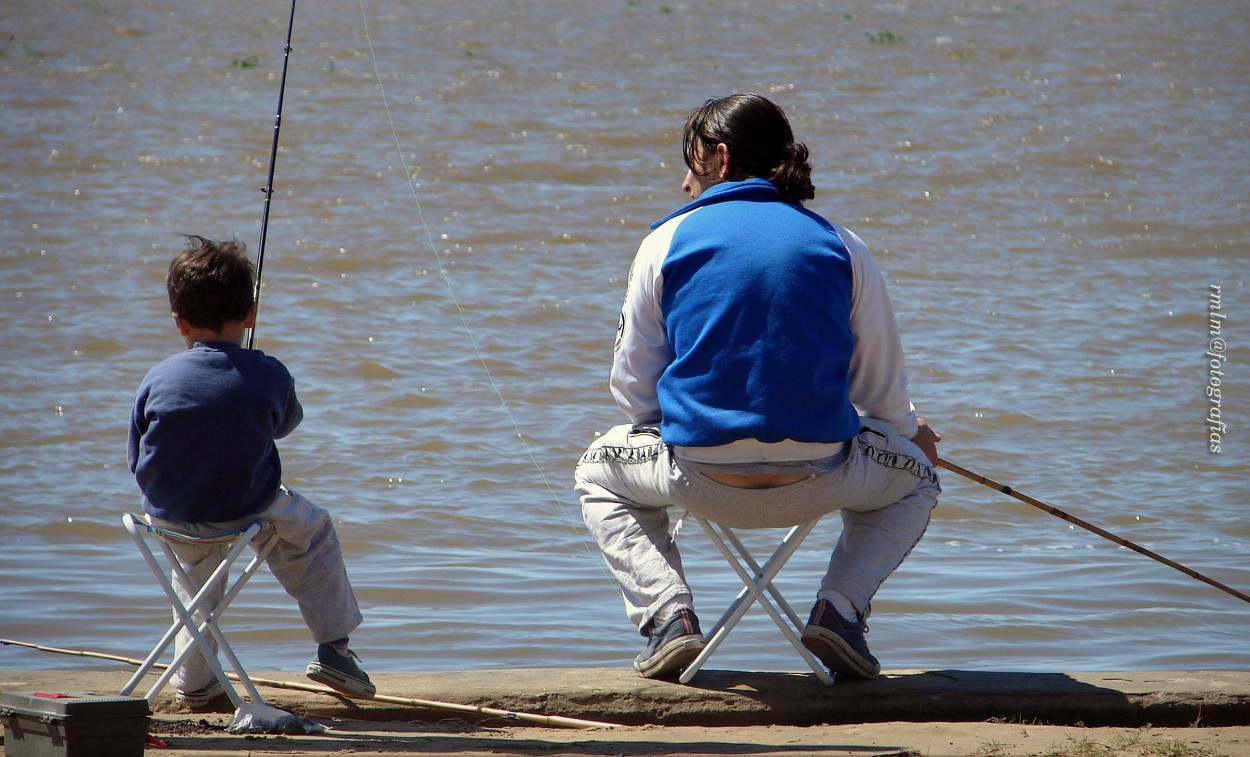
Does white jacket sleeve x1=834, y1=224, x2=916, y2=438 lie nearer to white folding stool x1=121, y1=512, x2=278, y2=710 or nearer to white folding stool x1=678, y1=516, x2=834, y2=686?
white folding stool x1=678, y1=516, x2=834, y2=686

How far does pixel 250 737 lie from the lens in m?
2.78

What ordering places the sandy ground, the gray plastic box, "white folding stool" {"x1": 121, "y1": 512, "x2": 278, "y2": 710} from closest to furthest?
1. the gray plastic box
2. the sandy ground
3. "white folding stool" {"x1": 121, "y1": 512, "x2": 278, "y2": 710}

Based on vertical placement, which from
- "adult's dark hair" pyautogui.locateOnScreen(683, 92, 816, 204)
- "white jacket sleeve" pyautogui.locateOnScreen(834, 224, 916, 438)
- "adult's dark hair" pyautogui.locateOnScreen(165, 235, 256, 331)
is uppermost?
"adult's dark hair" pyautogui.locateOnScreen(683, 92, 816, 204)

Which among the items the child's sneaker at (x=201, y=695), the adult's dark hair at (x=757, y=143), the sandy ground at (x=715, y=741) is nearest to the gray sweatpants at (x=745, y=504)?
the sandy ground at (x=715, y=741)

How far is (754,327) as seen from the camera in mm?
2809

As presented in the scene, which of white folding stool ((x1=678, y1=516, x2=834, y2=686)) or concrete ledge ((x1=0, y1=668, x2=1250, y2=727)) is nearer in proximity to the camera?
white folding stool ((x1=678, y1=516, x2=834, y2=686))

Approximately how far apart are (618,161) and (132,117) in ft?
15.1

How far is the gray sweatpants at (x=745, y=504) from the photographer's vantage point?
294 centimetres

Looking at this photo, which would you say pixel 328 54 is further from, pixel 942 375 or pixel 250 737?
pixel 250 737

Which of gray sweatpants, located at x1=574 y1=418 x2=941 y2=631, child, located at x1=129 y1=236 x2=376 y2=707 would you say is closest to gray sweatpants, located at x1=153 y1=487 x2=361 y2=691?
child, located at x1=129 y1=236 x2=376 y2=707

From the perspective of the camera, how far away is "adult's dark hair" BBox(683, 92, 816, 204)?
302 centimetres

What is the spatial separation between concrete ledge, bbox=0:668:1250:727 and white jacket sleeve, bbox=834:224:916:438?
57 cm

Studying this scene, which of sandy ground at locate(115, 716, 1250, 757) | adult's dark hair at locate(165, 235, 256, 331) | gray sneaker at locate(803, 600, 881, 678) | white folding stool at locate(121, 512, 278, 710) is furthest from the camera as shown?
gray sneaker at locate(803, 600, 881, 678)

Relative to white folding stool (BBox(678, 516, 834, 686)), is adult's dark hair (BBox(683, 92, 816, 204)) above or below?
above
